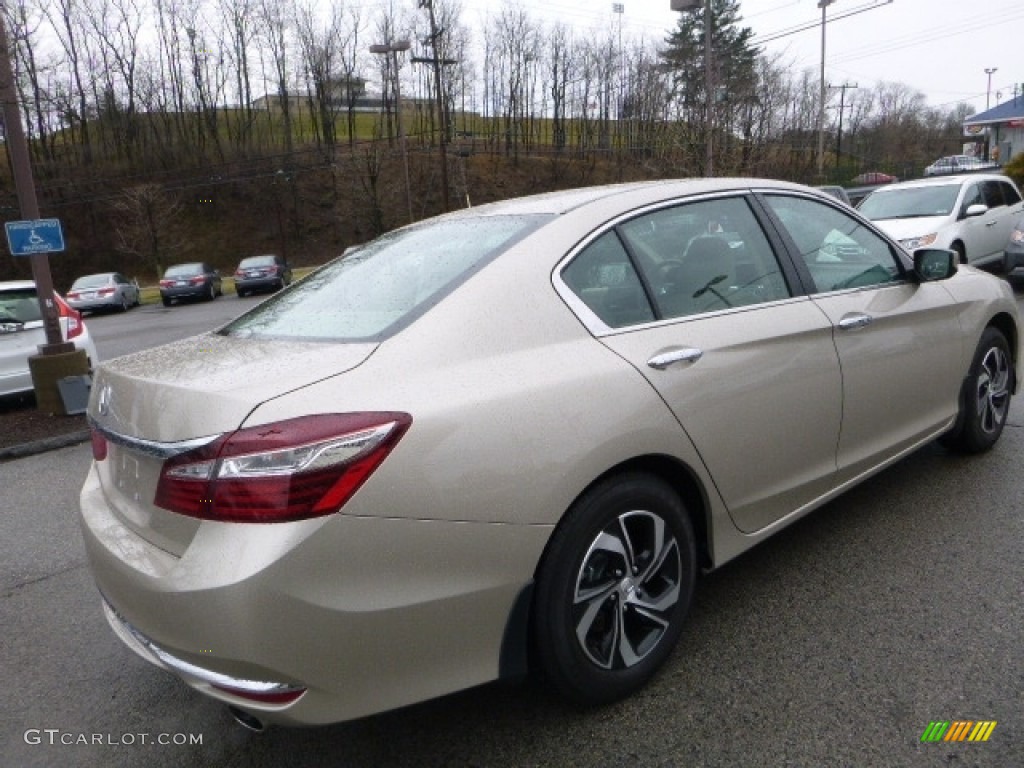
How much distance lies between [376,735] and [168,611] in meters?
0.86

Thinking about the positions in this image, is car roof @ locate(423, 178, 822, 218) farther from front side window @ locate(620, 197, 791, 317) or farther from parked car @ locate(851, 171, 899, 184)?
parked car @ locate(851, 171, 899, 184)

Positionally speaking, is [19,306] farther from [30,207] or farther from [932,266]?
[932,266]

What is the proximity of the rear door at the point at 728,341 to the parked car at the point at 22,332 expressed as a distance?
24.5 ft

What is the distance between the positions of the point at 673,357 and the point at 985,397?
9.20ft

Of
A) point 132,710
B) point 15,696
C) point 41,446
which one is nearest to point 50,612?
point 15,696

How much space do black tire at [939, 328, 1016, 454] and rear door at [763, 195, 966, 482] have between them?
279 mm

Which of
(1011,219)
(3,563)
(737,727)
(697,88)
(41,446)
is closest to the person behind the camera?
(737,727)

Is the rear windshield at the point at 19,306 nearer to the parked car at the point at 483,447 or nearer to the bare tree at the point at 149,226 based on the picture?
the parked car at the point at 483,447

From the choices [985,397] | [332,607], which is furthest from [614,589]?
[985,397]

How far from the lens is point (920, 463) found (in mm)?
4480

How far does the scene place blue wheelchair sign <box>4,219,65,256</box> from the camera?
7355 mm

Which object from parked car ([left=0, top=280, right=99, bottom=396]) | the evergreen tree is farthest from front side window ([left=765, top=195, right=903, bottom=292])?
the evergreen tree

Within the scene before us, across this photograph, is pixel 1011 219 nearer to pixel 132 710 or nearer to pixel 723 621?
pixel 723 621

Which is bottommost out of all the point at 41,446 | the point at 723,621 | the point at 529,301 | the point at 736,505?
the point at 41,446
